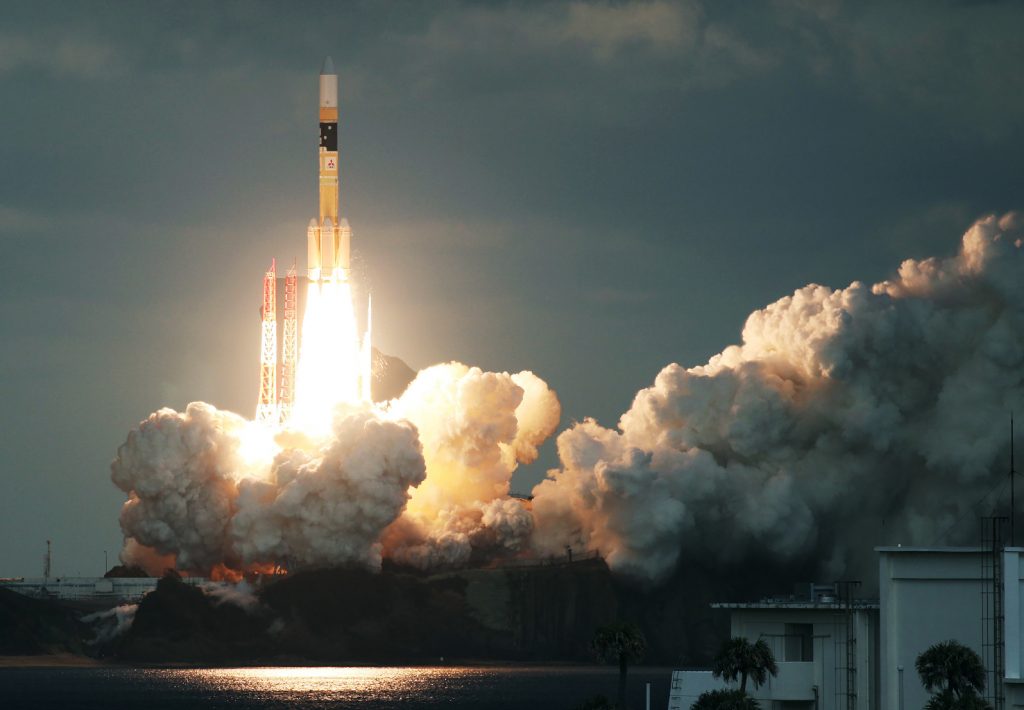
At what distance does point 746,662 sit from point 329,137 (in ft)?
320

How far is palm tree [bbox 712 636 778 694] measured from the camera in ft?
301

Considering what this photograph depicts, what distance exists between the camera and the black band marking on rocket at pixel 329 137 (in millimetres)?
181375

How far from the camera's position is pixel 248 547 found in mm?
195250

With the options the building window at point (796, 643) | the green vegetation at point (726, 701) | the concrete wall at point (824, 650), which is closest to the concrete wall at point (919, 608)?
the concrete wall at point (824, 650)

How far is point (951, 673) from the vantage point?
8300cm

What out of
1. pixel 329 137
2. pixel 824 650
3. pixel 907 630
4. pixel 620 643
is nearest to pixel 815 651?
pixel 824 650

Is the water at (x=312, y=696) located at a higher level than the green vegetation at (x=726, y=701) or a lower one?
lower

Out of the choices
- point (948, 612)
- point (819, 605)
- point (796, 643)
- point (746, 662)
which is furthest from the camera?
point (796, 643)

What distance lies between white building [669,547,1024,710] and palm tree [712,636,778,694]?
1135 millimetres

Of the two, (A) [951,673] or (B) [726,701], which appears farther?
(B) [726,701]

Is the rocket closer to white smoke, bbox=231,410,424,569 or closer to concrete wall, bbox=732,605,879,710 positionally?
white smoke, bbox=231,410,424,569

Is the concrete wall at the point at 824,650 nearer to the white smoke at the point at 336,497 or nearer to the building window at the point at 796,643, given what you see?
the building window at the point at 796,643

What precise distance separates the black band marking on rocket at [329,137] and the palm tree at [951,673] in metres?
105

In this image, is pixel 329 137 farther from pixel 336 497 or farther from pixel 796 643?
pixel 796 643
